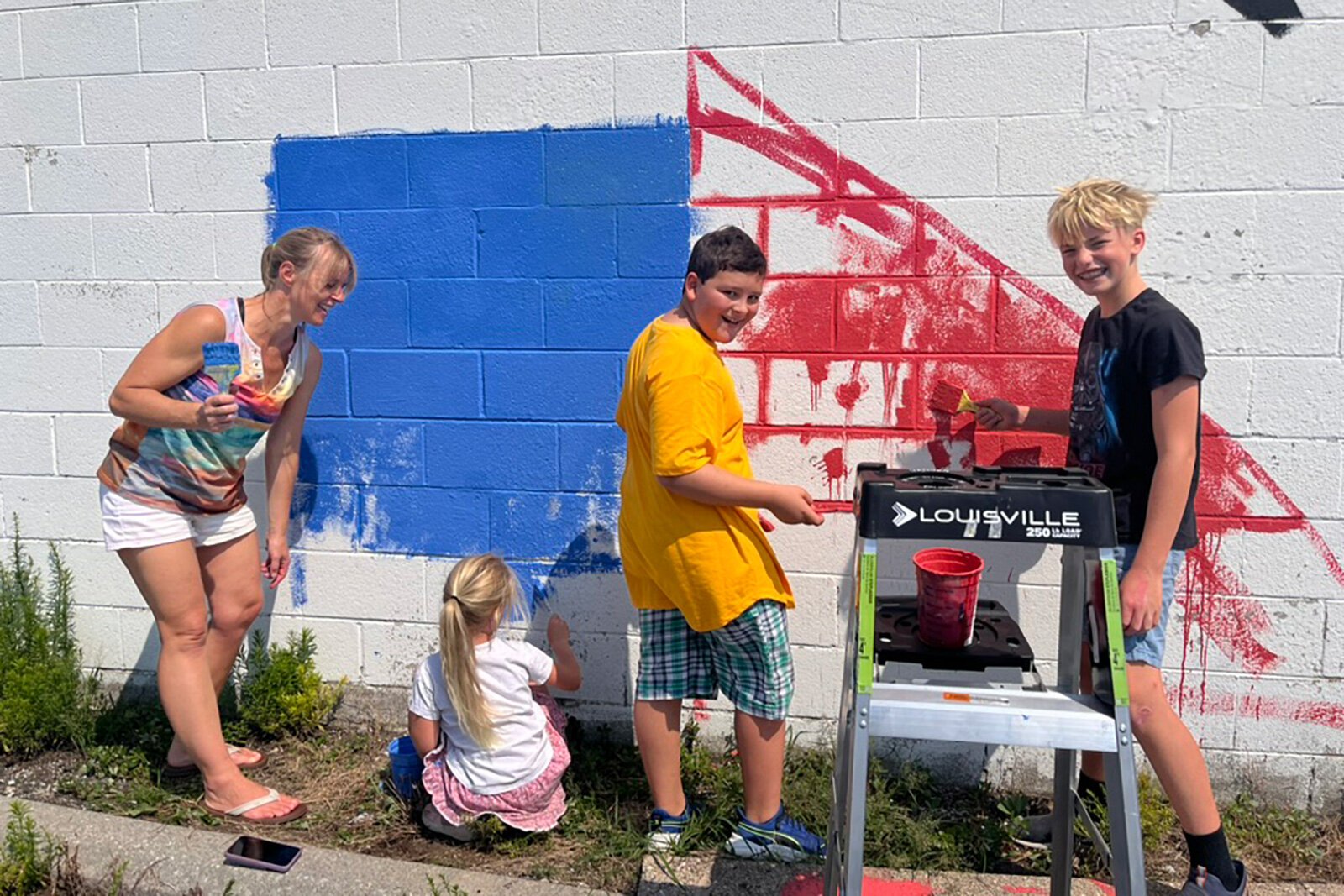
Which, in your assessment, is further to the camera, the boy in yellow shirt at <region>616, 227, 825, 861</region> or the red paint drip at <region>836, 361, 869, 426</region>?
the red paint drip at <region>836, 361, 869, 426</region>

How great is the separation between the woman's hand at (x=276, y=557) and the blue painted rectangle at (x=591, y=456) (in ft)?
3.30

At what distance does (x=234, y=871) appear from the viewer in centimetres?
318

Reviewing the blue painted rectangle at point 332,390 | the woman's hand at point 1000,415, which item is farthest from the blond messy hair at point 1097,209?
the blue painted rectangle at point 332,390

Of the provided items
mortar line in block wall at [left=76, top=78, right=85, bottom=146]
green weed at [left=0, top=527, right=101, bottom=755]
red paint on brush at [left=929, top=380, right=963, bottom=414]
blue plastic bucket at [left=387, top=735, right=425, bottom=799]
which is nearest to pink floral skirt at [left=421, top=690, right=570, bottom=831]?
blue plastic bucket at [left=387, top=735, right=425, bottom=799]

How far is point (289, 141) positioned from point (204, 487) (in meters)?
1.31

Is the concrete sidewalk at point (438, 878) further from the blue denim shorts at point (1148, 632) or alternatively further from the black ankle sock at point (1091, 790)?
the blue denim shorts at point (1148, 632)

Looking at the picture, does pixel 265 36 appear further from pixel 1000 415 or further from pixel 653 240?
pixel 1000 415

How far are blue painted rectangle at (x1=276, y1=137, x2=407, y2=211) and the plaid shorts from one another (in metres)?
1.81

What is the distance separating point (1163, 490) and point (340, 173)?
9.50 feet

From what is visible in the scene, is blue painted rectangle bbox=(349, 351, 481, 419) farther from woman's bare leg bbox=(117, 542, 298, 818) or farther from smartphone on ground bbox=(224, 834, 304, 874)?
smartphone on ground bbox=(224, 834, 304, 874)

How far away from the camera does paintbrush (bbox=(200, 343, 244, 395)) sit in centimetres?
334

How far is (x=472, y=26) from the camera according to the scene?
3760 mm

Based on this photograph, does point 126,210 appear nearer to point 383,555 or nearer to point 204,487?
point 204,487

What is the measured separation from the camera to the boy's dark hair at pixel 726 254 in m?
2.94
